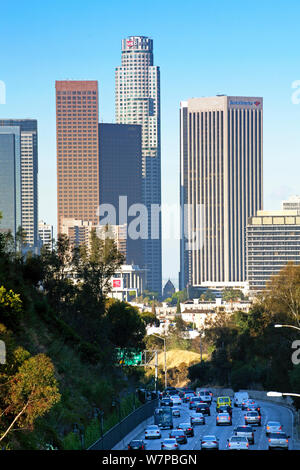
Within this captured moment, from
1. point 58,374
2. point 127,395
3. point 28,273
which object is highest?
point 28,273

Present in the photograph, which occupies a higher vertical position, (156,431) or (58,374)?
(58,374)

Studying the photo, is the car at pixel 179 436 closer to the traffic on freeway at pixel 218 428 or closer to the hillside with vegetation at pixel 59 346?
the traffic on freeway at pixel 218 428

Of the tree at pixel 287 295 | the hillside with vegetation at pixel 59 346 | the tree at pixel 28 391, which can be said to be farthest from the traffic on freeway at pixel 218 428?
the tree at pixel 28 391

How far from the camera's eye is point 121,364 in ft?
336

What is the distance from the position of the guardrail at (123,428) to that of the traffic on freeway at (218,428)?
3.26 ft

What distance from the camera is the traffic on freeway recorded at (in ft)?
183

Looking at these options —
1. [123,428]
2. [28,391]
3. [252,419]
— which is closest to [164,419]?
[252,419]

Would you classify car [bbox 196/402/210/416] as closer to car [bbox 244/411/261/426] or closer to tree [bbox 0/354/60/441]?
car [bbox 244/411/261/426]

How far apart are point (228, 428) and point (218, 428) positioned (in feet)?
3.02

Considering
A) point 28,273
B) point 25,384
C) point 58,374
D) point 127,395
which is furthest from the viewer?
point 127,395

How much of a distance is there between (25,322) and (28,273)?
62.4 feet

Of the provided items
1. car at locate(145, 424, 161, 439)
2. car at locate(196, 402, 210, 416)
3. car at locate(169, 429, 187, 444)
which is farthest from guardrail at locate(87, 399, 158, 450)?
car at locate(196, 402, 210, 416)

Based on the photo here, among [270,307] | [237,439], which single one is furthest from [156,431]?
[270,307]

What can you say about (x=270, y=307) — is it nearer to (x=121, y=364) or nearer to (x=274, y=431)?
(x=121, y=364)
